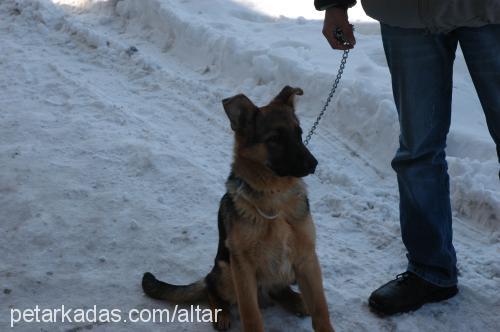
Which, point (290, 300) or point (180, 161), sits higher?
point (180, 161)

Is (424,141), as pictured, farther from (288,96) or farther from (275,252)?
(275,252)

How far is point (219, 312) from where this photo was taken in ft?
11.3

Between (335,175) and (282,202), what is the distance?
74.4 inches

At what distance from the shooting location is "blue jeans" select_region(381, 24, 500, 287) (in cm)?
296

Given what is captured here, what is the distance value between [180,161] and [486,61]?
299 centimetres

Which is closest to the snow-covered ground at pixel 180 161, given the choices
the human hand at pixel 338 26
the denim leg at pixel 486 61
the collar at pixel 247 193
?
the collar at pixel 247 193

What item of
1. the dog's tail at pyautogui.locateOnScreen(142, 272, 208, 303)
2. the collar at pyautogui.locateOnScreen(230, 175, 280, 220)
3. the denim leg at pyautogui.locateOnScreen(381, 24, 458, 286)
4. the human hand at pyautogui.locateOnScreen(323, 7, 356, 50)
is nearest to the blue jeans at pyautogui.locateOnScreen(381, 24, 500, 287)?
the denim leg at pyautogui.locateOnScreen(381, 24, 458, 286)

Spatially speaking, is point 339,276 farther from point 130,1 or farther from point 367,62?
point 130,1

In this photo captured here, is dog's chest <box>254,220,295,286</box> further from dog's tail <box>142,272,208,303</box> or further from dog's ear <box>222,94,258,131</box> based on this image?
dog's ear <box>222,94,258,131</box>

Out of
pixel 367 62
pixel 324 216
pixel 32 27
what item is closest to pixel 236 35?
pixel 367 62

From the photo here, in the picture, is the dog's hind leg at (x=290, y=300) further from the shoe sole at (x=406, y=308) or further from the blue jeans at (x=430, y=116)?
the blue jeans at (x=430, y=116)

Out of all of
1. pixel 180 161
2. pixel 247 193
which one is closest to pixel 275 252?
pixel 247 193

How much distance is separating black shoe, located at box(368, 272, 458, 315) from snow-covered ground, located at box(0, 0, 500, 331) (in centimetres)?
6

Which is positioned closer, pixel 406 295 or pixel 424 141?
pixel 424 141
